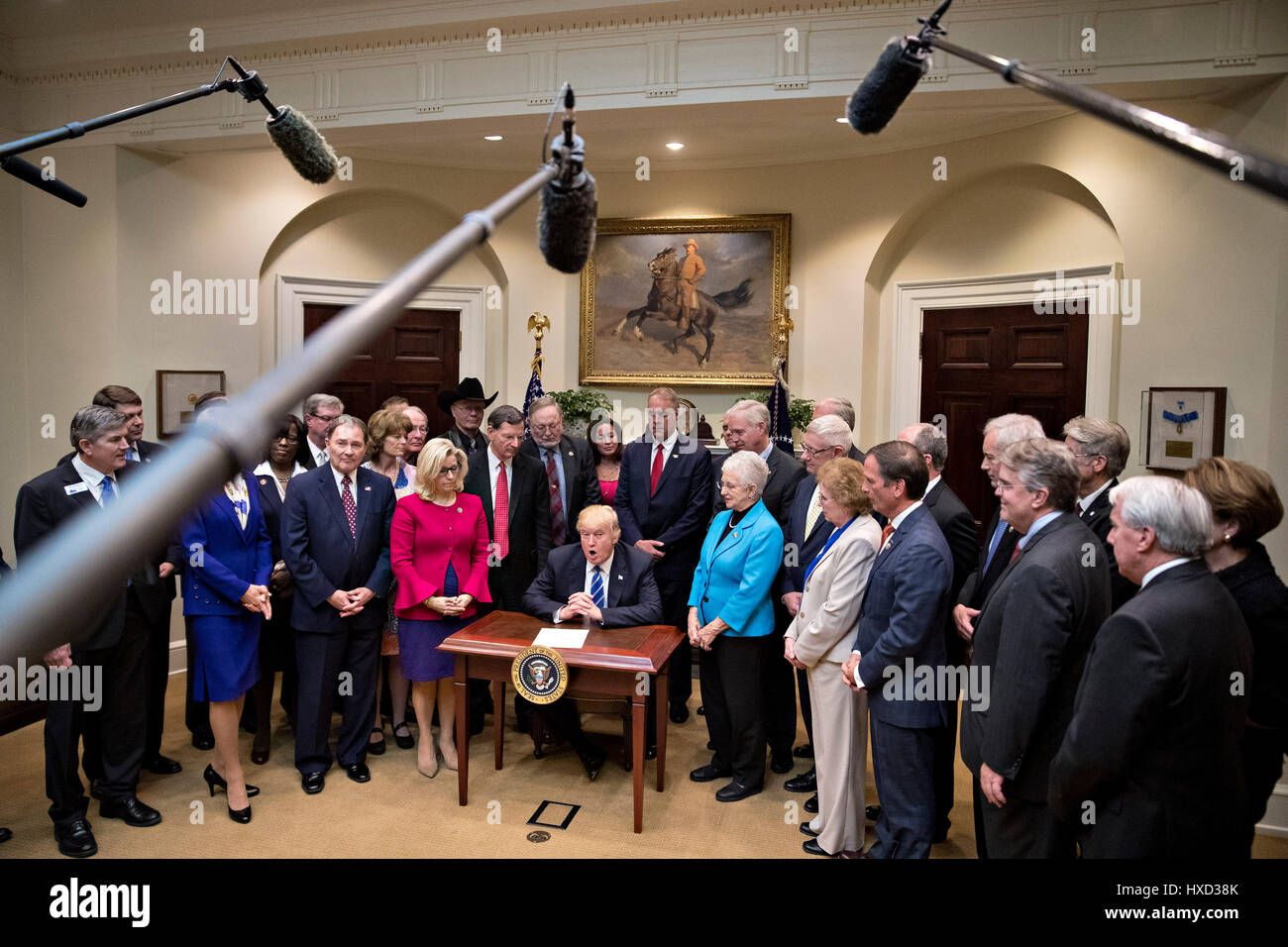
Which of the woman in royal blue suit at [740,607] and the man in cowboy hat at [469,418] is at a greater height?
the man in cowboy hat at [469,418]

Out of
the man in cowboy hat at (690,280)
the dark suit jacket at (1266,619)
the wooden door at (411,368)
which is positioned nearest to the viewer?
the dark suit jacket at (1266,619)

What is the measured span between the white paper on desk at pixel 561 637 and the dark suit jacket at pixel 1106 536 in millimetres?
2242

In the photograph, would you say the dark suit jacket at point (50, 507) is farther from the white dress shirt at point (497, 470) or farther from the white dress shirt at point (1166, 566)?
the white dress shirt at point (1166, 566)

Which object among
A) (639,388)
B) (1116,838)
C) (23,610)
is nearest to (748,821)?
(1116,838)

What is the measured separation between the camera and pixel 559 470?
5.36 meters

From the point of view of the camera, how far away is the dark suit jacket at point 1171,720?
2201 millimetres

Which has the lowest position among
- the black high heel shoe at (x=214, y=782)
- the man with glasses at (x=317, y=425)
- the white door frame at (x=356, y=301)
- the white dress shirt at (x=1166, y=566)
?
the black high heel shoe at (x=214, y=782)

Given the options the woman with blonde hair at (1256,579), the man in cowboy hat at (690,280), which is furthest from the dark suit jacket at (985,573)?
the man in cowboy hat at (690,280)

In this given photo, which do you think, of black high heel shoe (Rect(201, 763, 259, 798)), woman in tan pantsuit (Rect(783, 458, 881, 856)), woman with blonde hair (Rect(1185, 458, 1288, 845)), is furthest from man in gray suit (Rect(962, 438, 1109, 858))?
black high heel shoe (Rect(201, 763, 259, 798))

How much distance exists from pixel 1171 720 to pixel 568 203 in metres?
2.08

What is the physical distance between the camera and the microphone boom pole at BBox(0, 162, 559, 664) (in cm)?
51

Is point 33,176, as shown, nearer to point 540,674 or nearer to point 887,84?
point 887,84

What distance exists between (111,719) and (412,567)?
4.97ft

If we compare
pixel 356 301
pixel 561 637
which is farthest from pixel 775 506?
pixel 356 301
